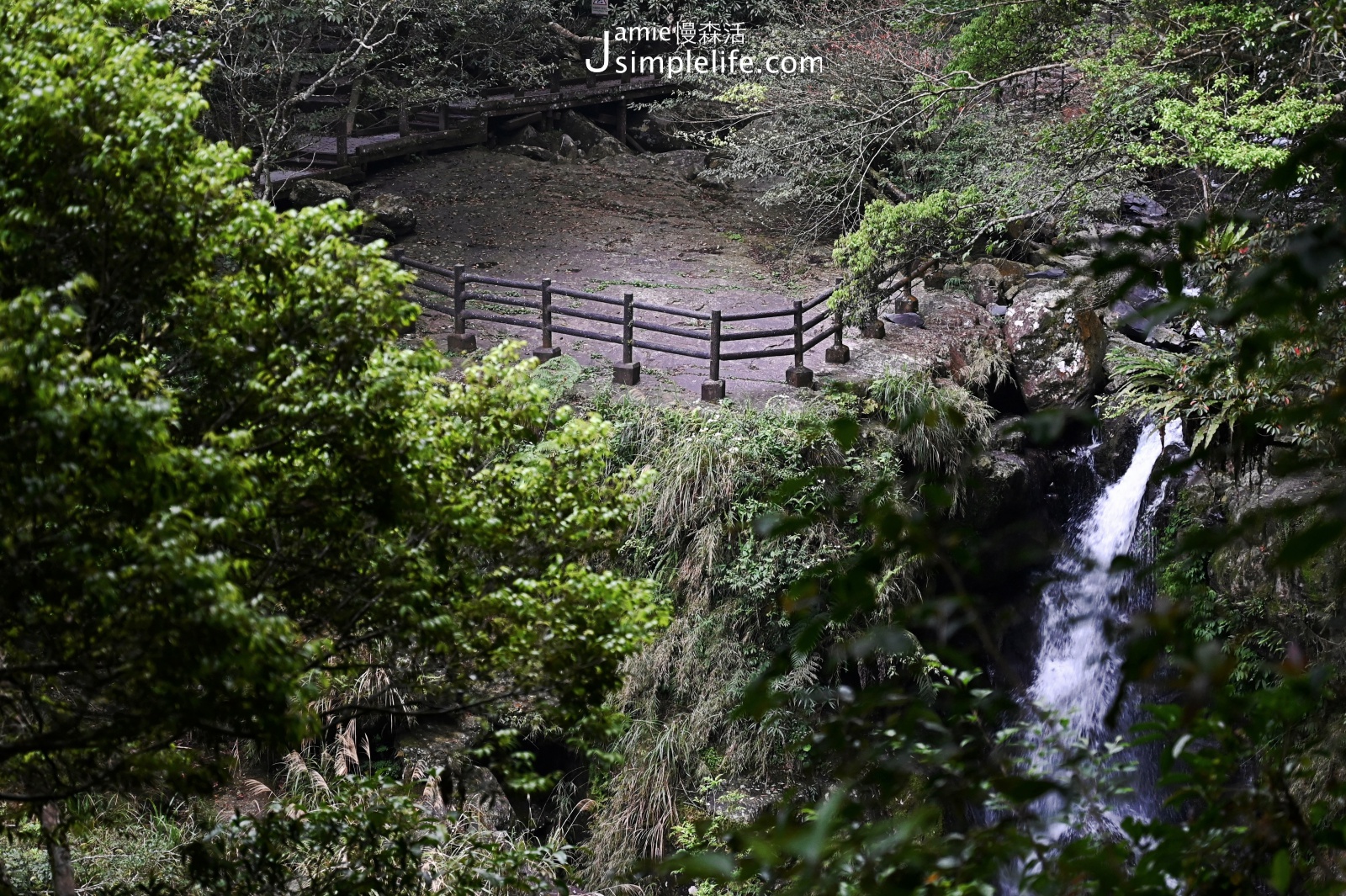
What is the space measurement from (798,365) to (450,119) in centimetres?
1204

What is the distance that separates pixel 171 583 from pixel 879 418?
28.8 feet

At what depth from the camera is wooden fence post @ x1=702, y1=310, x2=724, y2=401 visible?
37.5 ft

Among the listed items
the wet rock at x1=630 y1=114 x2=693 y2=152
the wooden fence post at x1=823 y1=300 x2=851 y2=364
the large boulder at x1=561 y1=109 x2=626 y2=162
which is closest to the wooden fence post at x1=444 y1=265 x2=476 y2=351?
the wooden fence post at x1=823 y1=300 x2=851 y2=364

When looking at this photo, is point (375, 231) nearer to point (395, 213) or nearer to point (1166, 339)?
point (395, 213)

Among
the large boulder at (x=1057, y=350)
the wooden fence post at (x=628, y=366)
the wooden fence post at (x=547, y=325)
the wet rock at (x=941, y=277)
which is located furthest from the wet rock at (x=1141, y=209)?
the wooden fence post at (x=547, y=325)

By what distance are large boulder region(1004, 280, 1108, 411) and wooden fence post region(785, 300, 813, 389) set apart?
2.26 m

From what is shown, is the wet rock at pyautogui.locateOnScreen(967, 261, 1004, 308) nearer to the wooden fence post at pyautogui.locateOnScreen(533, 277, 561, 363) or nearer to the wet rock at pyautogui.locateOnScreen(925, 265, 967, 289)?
the wet rock at pyautogui.locateOnScreen(925, 265, 967, 289)

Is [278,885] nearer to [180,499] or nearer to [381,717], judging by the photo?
[180,499]

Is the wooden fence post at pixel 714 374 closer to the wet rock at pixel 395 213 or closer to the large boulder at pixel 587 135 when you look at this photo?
the wet rock at pixel 395 213

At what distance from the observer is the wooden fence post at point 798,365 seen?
39.0 ft

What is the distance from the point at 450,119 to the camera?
2108 cm

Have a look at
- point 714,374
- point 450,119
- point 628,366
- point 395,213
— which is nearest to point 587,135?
point 450,119

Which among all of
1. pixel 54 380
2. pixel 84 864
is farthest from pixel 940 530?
pixel 84 864

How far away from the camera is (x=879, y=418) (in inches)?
433
